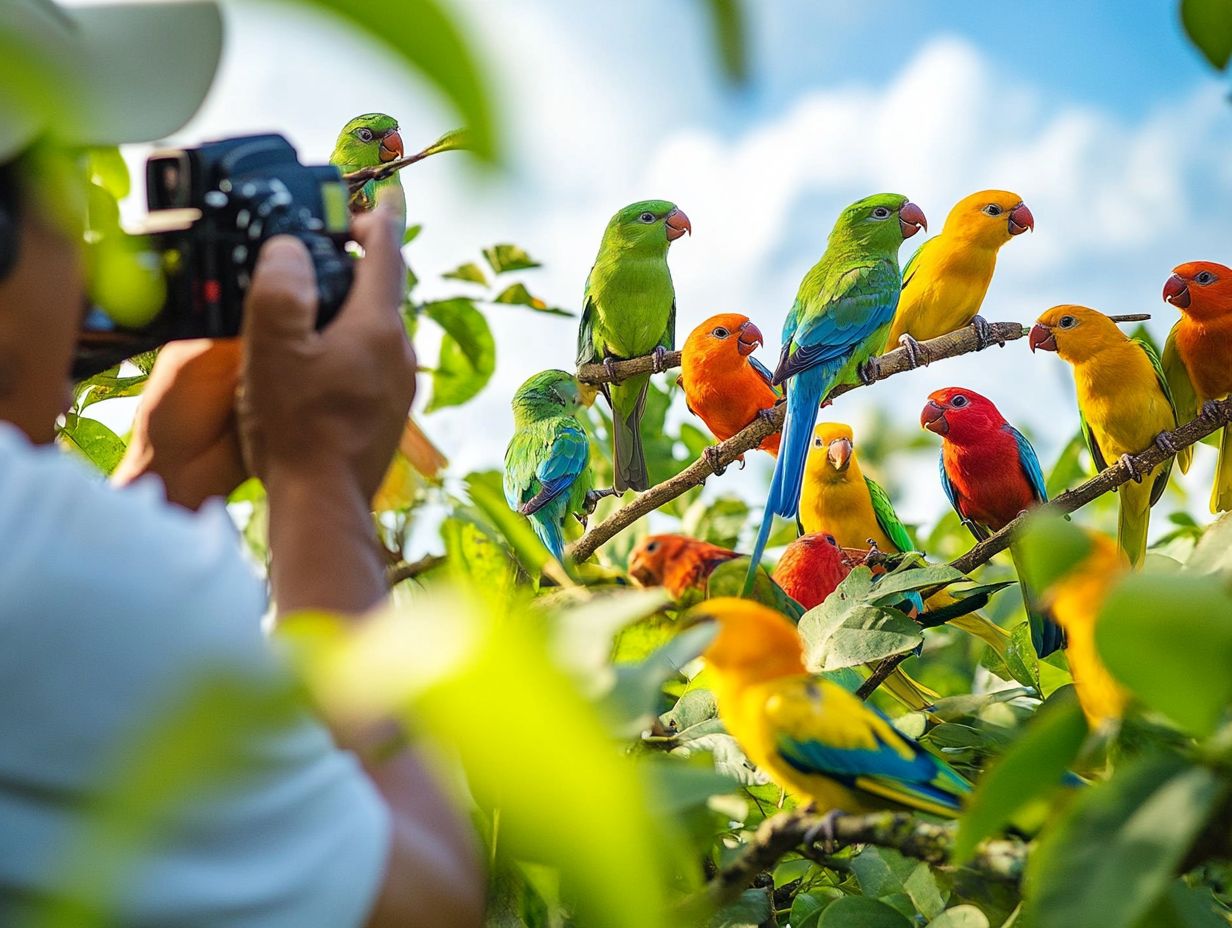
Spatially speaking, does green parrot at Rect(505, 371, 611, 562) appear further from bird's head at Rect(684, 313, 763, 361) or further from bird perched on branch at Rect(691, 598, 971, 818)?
bird perched on branch at Rect(691, 598, 971, 818)

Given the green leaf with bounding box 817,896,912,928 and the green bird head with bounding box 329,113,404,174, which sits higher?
the green bird head with bounding box 329,113,404,174

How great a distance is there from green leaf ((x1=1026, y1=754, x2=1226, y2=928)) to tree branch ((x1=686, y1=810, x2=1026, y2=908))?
0.16 metres

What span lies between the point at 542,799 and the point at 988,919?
72cm

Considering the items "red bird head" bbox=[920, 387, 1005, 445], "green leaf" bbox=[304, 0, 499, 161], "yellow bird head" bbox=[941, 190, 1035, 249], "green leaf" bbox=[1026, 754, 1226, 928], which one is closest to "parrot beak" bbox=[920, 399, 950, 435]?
"red bird head" bbox=[920, 387, 1005, 445]

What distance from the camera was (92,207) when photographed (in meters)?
0.32

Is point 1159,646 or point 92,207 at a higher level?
point 92,207

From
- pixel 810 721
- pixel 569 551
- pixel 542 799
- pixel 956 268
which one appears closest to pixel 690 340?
pixel 956 268

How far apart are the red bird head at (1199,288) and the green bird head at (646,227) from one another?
1054 mm

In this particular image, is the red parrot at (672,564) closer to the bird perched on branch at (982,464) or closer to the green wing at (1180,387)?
the bird perched on branch at (982,464)

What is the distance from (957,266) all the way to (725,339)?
51 cm

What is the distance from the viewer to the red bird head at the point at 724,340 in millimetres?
2281

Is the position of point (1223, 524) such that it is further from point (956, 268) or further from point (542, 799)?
point (956, 268)

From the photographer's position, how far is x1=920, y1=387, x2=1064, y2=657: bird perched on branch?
205 centimetres

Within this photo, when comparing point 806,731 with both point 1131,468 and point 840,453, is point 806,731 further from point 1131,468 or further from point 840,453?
point 840,453
